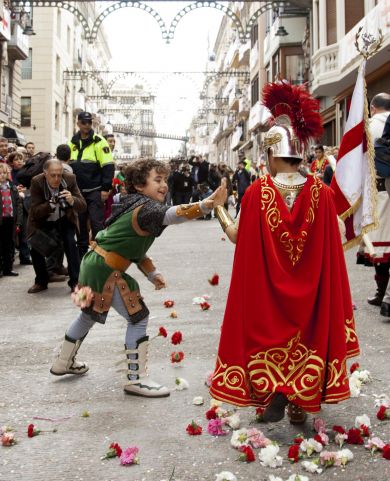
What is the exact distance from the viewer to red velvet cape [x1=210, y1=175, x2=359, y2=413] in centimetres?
360

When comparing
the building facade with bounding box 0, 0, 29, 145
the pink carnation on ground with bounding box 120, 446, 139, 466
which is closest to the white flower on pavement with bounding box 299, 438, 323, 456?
the pink carnation on ground with bounding box 120, 446, 139, 466

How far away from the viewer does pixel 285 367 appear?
11.9ft

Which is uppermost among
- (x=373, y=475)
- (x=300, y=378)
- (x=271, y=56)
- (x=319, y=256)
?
(x=271, y=56)

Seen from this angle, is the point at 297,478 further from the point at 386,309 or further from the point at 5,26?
the point at 5,26

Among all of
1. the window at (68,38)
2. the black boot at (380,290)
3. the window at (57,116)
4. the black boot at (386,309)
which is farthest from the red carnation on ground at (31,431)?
the window at (68,38)

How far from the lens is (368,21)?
1948 cm

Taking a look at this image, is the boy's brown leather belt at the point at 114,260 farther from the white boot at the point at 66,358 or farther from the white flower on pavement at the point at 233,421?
the white flower on pavement at the point at 233,421

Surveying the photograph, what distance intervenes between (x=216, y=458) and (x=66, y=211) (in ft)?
17.9

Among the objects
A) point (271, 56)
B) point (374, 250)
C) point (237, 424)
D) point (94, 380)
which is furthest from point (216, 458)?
point (271, 56)

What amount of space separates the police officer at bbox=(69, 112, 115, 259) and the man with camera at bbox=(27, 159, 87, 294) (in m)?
0.76

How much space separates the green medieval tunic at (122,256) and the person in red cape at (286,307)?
29.7 inches

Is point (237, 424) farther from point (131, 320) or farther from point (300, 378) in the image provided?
point (131, 320)

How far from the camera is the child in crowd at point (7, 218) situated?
9.83m

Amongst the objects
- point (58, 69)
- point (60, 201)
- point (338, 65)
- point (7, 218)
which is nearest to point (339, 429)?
point (60, 201)
